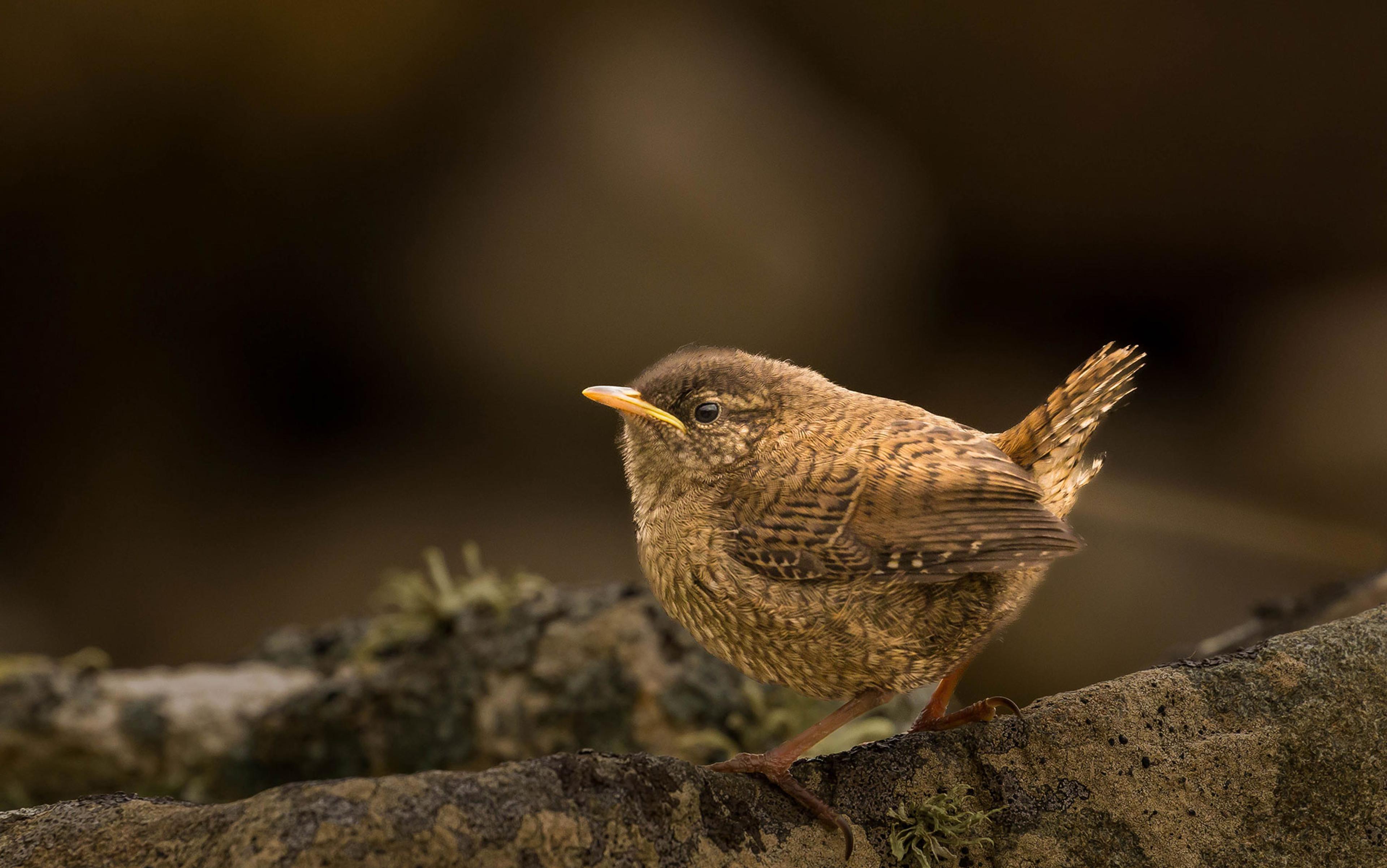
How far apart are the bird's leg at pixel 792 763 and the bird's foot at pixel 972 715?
32cm

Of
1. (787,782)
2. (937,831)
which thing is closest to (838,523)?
(787,782)

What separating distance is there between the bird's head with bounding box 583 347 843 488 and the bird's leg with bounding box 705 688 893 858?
1.93ft

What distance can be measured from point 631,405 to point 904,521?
0.66m

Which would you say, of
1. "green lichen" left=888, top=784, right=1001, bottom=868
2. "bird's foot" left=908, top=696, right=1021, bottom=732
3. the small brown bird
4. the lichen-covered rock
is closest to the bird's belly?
the small brown bird

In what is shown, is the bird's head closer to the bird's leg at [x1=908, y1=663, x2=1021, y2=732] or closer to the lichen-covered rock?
the bird's leg at [x1=908, y1=663, x2=1021, y2=732]

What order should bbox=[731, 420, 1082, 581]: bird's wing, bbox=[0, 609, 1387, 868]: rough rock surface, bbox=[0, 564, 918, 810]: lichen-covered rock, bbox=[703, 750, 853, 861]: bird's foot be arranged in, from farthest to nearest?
bbox=[0, 564, 918, 810]: lichen-covered rock
bbox=[731, 420, 1082, 581]: bird's wing
bbox=[703, 750, 853, 861]: bird's foot
bbox=[0, 609, 1387, 868]: rough rock surface

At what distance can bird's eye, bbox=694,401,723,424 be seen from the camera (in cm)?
232

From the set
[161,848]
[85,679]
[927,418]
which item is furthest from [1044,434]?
[85,679]

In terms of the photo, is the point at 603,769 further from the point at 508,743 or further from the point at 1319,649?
the point at 508,743

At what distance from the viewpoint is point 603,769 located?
183 cm

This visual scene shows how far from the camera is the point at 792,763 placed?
207 centimetres

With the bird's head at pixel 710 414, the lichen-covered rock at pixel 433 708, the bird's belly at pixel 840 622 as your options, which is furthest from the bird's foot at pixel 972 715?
the lichen-covered rock at pixel 433 708

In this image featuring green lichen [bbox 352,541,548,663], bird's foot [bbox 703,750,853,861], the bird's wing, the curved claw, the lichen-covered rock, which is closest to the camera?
bird's foot [bbox 703,750,853,861]

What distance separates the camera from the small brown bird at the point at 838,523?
2.09 meters
